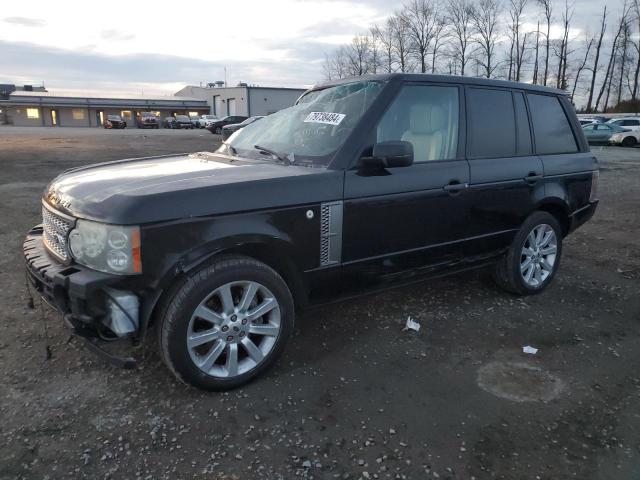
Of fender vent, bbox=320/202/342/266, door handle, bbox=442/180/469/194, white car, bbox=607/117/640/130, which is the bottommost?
fender vent, bbox=320/202/342/266

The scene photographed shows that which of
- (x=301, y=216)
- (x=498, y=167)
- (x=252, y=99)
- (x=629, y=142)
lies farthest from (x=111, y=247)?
(x=252, y=99)

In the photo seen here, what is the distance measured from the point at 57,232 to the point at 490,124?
3.33m

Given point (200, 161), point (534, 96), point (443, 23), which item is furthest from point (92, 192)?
point (443, 23)

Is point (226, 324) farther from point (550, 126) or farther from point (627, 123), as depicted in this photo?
point (627, 123)

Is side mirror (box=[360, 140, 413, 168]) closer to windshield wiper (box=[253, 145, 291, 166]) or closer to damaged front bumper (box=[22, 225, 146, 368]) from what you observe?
windshield wiper (box=[253, 145, 291, 166])

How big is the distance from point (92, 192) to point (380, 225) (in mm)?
1813

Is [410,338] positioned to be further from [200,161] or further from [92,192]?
[92,192]

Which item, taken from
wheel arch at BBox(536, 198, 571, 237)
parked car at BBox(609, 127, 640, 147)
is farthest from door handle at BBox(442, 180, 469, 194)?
parked car at BBox(609, 127, 640, 147)

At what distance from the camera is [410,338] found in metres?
3.78

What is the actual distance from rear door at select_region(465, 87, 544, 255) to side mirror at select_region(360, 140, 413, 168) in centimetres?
88

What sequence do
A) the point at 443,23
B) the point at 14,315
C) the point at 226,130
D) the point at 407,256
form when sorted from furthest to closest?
the point at 443,23 < the point at 226,130 < the point at 14,315 < the point at 407,256

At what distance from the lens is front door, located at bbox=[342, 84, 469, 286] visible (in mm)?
3318

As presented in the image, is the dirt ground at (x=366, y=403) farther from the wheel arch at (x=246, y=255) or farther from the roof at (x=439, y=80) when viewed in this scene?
the roof at (x=439, y=80)

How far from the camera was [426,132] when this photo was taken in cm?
375
